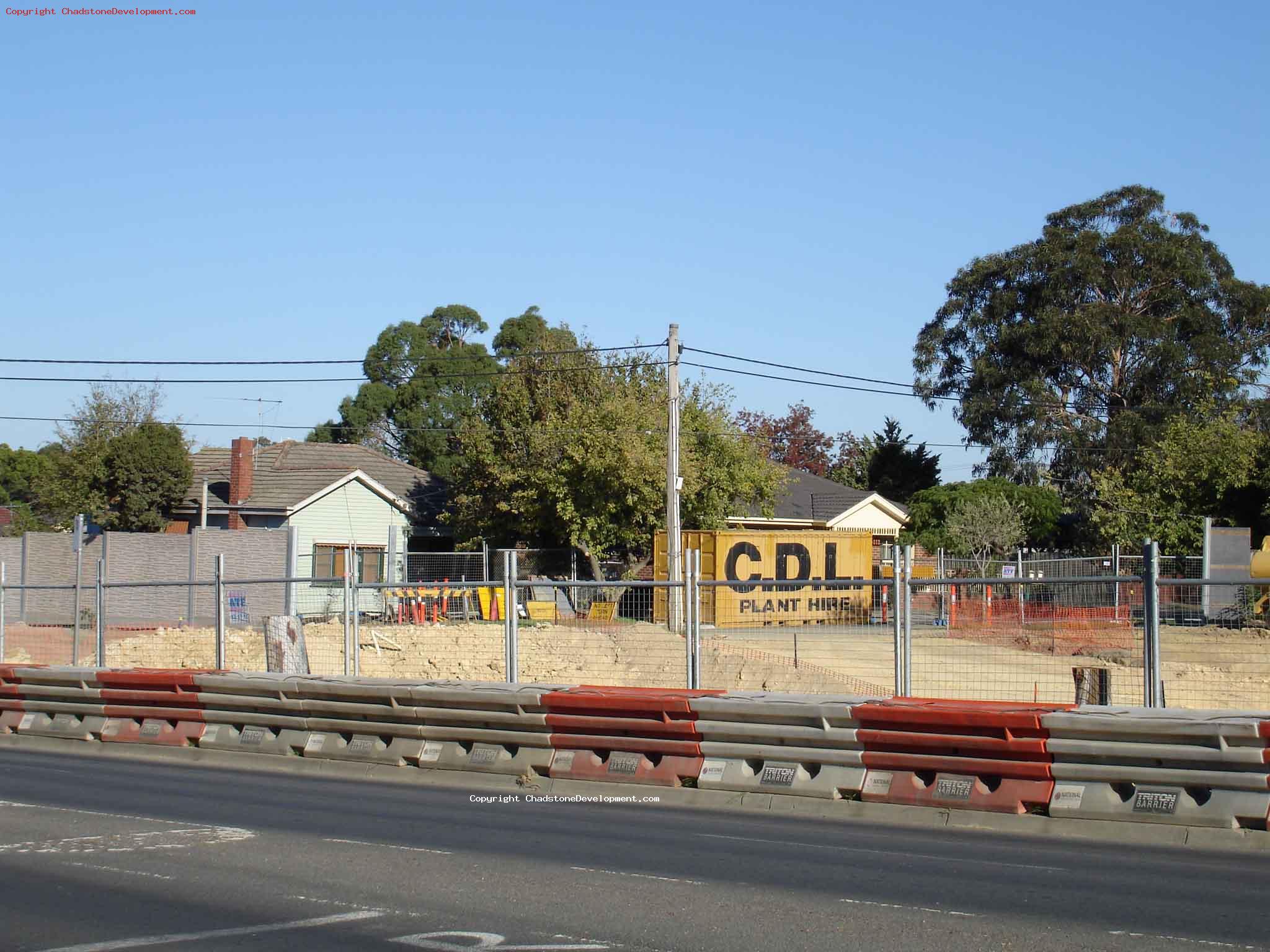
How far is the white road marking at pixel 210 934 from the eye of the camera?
20.6 feet

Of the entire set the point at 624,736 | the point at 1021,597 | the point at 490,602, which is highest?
the point at 1021,597

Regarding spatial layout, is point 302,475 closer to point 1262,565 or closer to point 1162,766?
point 1262,565

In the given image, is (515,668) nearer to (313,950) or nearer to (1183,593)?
(313,950)

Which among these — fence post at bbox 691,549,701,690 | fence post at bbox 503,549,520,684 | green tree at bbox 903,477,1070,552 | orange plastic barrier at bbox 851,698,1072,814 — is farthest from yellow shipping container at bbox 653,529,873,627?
green tree at bbox 903,477,1070,552

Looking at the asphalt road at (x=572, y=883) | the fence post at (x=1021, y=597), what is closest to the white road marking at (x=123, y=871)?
the asphalt road at (x=572, y=883)

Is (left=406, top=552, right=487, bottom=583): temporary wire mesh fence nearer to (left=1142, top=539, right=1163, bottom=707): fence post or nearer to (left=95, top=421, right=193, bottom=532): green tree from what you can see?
(left=95, top=421, right=193, bottom=532): green tree

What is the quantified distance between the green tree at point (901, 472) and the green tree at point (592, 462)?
26631mm

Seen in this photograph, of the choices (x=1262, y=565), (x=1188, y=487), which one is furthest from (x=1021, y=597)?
(x=1188, y=487)

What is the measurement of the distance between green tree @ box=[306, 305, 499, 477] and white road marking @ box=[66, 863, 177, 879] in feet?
216

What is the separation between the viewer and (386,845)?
902 centimetres

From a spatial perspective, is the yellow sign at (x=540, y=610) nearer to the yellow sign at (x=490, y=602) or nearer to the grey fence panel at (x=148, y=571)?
the yellow sign at (x=490, y=602)

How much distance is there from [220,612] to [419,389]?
61757mm

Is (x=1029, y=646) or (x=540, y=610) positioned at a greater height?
(x=540, y=610)

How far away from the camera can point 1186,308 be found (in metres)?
56.7
